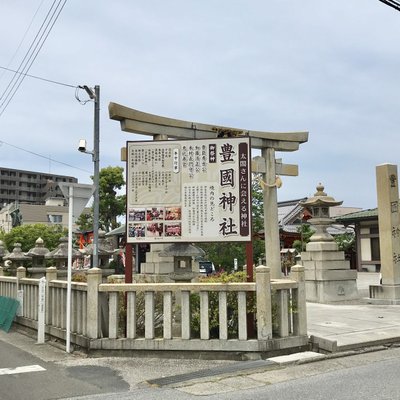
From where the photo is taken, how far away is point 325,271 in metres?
15.8

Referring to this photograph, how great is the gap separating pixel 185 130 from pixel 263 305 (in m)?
8.06

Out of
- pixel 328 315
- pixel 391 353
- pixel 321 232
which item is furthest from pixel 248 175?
pixel 321 232

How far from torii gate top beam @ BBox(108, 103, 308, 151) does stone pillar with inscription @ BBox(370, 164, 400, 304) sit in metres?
3.71

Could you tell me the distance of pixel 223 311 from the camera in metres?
7.79

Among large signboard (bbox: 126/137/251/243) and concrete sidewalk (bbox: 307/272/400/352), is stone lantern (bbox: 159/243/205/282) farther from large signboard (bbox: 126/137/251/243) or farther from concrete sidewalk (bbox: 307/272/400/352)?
concrete sidewalk (bbox: 307/272/400/352)

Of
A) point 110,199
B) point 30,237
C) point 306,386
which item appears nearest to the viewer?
point 306,386

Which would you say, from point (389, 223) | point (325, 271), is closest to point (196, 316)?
point (325, 271)

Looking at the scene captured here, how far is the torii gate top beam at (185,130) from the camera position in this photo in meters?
13.0

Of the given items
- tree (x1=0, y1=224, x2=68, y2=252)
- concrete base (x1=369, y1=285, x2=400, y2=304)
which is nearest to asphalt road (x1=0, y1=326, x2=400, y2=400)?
Answer: concrete base (x1=369, y1=285, x2=400, y2=304)

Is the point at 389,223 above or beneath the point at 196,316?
above

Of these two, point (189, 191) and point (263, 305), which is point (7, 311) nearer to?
point (189, 191)

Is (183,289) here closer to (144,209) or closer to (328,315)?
(144,209)

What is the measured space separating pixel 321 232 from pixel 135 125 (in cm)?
760

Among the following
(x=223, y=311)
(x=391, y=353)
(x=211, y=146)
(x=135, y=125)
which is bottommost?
(x=391, y=353)
